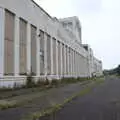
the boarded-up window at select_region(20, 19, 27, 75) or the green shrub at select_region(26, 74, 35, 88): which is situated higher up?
the boarded-up window at select_region(20, 19, 27, 75)

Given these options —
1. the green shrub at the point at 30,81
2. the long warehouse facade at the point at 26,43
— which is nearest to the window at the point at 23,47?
the long warehouse facade at the point at 26,43

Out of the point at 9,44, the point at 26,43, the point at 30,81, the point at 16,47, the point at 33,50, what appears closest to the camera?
the point at 9,44

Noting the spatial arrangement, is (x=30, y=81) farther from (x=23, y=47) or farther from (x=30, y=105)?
(x=30, y=105)

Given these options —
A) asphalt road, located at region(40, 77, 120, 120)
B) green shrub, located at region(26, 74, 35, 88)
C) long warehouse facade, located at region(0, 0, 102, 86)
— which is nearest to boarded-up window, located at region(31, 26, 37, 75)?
long warehouse facade, located at region(0, 0, 102, 86)

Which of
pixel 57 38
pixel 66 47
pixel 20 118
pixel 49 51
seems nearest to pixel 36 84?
pixel 49 51

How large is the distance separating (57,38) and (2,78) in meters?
25.3

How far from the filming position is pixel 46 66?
41.4 meters

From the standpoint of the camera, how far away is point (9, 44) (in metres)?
28.0

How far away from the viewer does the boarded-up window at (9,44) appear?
27409mm

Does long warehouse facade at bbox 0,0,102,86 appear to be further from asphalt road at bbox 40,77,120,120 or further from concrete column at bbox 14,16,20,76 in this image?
asphalt road at bbox 40,77,120,120

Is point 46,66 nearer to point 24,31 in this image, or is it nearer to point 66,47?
point 24,31

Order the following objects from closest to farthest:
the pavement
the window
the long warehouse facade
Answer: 1. the pavement
2. the long warehouse facade
3. the window

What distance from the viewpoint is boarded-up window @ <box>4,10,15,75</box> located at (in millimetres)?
27409

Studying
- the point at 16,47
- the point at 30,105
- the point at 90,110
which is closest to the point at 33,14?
the point at 16,47
